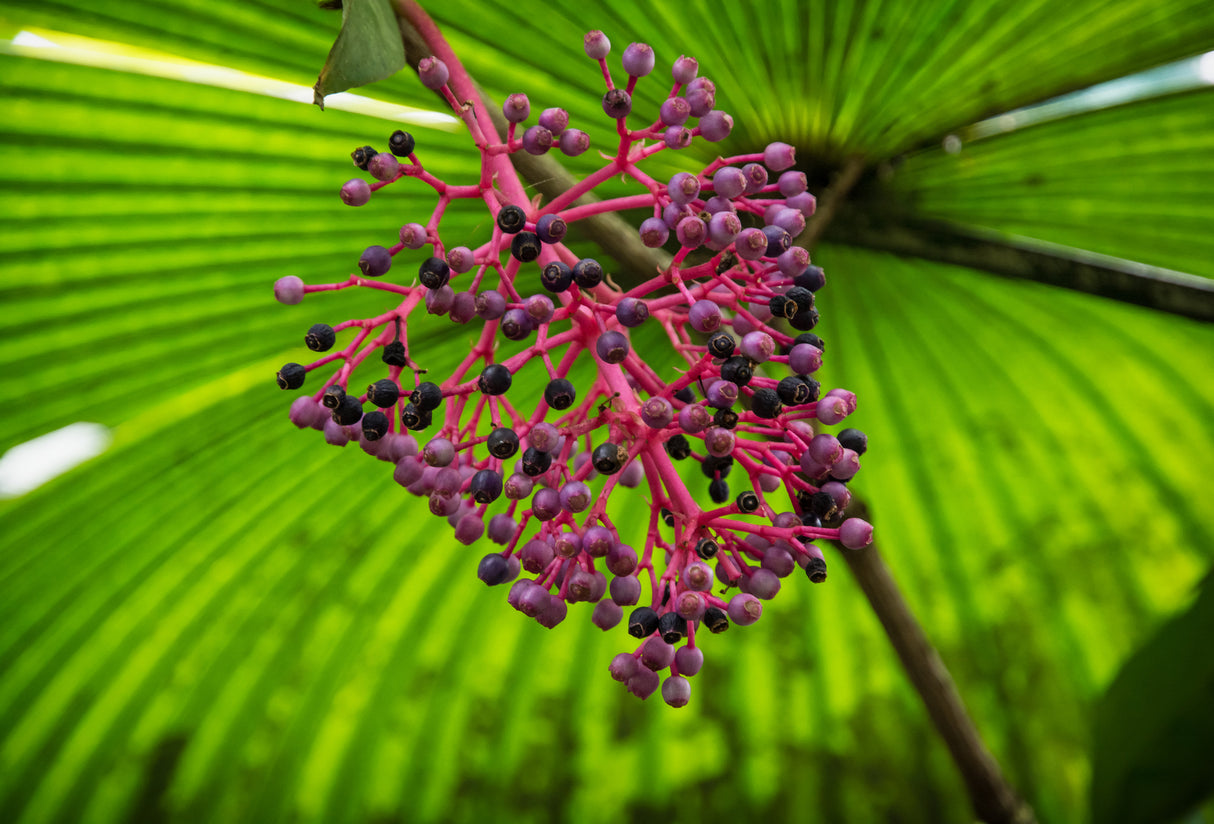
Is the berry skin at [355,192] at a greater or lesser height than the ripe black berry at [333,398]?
greater

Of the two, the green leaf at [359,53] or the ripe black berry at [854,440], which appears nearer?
the green leaf at [359,53]

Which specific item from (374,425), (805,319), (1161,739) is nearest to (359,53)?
(374,425)

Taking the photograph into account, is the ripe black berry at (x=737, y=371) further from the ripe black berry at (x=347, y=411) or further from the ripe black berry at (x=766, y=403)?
the ripe black berry at (x=347, y=411)

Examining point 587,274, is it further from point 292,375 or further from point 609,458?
point 292,375

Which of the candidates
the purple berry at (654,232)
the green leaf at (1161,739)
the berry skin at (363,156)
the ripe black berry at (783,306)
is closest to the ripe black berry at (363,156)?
the berry skin at (363,156)

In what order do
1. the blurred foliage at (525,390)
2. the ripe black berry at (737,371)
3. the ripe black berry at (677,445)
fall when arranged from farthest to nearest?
the blurred foliage at (525,390) < the ripe black berry at (677,445) < the ripe black berry at (737,371)

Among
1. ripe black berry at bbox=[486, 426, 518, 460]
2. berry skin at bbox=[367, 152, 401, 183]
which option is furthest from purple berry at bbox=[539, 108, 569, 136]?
ripe black berry at bbox=[486, 426, 518, 460]

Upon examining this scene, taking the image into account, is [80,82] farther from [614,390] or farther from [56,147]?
[614,390]

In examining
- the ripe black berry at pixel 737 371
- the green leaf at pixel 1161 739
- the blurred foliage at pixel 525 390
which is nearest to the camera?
the green leaf at pixel 1161 739

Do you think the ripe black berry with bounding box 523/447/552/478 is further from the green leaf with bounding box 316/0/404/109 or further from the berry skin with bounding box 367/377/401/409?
the green leaf with bounding box 316/0/404/109
